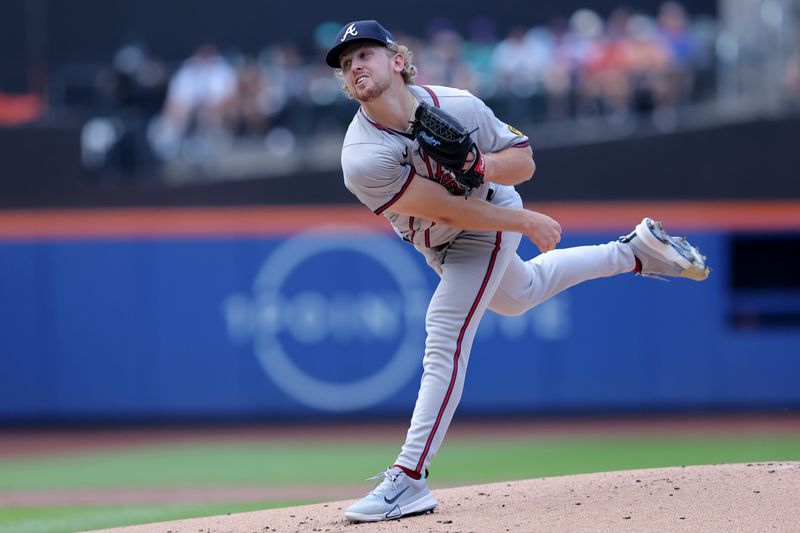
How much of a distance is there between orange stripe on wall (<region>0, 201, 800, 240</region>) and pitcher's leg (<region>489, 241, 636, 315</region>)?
6260mm

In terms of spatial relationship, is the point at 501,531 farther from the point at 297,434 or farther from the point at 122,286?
the point at 122,286

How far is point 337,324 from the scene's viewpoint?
11141mm

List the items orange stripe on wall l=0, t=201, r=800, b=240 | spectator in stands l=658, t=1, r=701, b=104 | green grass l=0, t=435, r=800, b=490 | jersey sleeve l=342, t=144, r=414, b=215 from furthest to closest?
spectator in stands l=658, t=1, r=701, b=104 → orange stripe on wall l=0, t=201, r=800, b=240 → green grass l=0, t=435, r=800, b=490 → jersey sleeve l=342, t=144, r=414, b=215

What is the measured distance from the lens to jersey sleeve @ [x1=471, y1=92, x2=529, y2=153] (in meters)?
4.35

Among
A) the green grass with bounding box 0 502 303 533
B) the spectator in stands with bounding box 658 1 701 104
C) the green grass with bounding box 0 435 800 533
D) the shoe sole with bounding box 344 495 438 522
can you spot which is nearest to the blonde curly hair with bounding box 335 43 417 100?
the shoe sole with bounding box 344 495 438 522

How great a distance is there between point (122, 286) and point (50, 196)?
1.18 meters

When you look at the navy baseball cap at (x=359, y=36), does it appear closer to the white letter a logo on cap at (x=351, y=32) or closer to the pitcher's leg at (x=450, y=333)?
the white letter a logo on cap at (x=351, y=32)

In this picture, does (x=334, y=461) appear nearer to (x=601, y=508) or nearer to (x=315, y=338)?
(x=315, y=338)

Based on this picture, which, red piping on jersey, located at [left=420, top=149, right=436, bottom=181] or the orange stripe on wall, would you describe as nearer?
red piping on jersey, located at [left=420, top=149, right=436, bottom=181]

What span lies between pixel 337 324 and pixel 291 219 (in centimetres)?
117

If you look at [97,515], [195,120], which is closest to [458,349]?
[97,515]

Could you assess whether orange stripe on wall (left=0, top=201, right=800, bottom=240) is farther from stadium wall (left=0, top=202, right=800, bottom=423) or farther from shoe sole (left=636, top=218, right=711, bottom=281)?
shoe sole (left=636, top=218, right=711, bottom=281)

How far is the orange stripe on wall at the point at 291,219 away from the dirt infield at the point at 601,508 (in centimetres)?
629

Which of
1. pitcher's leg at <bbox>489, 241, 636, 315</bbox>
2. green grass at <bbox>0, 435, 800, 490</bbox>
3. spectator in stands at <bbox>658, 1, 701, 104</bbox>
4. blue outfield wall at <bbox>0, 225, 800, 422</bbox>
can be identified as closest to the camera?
pitcher's leg at <bbox>489, 241, 636, 315</bbox>
